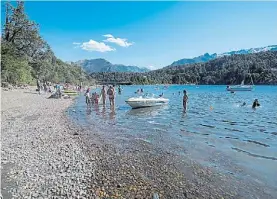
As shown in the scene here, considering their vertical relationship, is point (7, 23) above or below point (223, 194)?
above

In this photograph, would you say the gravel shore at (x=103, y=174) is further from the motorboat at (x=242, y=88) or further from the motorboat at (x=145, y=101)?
the motorboat at (x=242, y=88)

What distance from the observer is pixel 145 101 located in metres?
30.1

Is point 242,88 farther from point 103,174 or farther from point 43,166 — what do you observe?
point 43,166

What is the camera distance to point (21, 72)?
181ft

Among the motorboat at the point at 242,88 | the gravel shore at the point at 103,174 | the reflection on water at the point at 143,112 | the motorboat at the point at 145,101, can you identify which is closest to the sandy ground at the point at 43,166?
the gravel shore at the point at 103,174

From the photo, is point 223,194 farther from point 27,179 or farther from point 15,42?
point 15,42

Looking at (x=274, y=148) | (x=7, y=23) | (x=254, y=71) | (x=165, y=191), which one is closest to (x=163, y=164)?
(x=165, y=191)

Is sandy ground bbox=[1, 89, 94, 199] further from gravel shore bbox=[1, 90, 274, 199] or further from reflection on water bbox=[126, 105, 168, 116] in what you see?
reflection on water bbox=[126, 105, 168, 116]

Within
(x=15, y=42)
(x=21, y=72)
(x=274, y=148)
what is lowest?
(x=274, y=148)

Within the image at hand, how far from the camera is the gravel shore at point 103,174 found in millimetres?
7047

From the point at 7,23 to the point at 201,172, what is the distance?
4634 cm

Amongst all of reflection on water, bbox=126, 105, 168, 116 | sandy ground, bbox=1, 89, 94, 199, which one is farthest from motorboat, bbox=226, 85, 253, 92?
sandy ground, bbox=1, 89, 94, 199

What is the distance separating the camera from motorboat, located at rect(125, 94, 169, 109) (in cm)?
2889

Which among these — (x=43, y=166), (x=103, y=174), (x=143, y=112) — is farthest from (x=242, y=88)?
(x=43, y=166)
